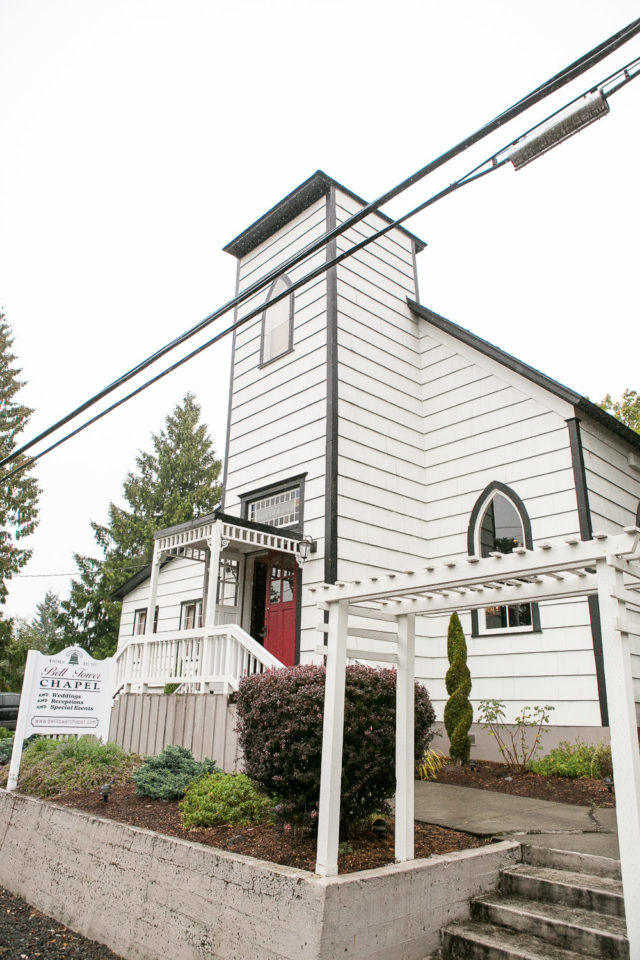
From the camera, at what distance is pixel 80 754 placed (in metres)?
7.86

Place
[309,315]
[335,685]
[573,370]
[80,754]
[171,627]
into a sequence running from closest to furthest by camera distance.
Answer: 1. [335,685]
2. [80,754]
3. [309,315]
4. [171,627]
5. [573,370]

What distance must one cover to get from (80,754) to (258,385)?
7.57 meters

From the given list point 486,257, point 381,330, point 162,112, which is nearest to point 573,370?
point 381,330

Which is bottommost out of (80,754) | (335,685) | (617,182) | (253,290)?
(80,754)

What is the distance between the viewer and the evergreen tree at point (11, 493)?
24875 mm

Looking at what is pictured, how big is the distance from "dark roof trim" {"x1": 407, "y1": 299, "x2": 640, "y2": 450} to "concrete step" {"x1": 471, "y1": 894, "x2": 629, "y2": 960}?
7127 mm

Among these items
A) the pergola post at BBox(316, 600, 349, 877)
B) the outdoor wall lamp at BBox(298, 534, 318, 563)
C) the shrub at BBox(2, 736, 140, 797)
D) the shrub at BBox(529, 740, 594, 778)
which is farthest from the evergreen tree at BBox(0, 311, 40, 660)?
the pergola post at BBox(316, 600, 349, 877)

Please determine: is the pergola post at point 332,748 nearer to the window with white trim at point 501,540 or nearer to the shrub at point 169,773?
the shrub at point 169,773

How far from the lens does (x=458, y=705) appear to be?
29.8ft

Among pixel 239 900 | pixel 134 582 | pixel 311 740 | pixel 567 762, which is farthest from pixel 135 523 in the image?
pixel 239 900

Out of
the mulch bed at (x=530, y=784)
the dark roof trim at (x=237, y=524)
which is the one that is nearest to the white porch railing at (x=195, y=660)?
the dark roof trim at (x=237, y=524)

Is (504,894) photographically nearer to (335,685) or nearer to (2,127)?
(335,685)

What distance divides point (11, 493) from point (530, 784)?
23.4 metres

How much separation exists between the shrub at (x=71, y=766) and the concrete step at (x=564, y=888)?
479 centimetres
